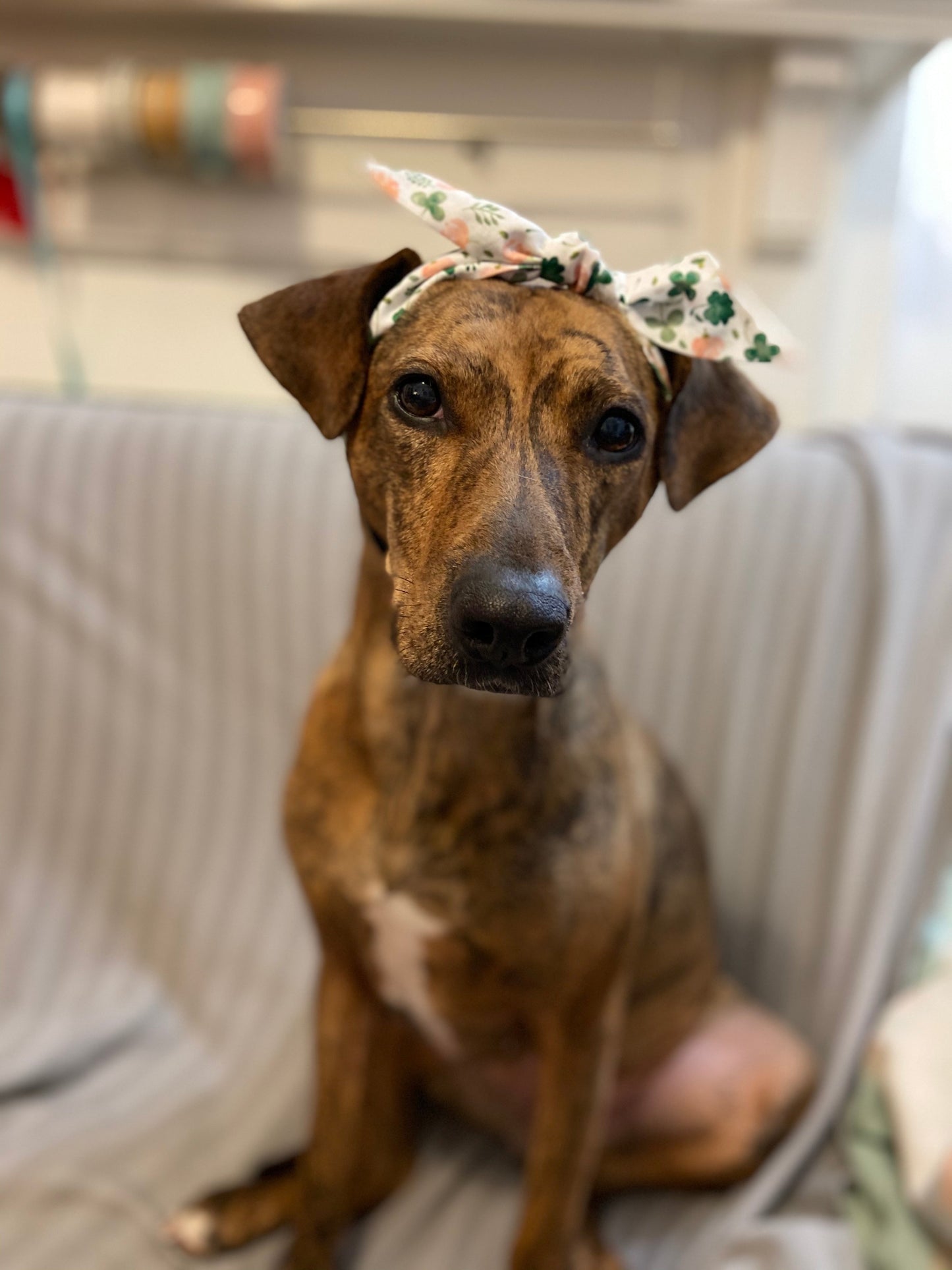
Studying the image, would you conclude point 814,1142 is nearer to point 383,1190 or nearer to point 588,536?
point 383,1190

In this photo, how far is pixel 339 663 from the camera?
1.11m

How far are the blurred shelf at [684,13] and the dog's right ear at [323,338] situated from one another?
0.94 metres

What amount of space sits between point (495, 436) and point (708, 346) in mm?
219

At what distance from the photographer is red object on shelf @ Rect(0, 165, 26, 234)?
1.80m

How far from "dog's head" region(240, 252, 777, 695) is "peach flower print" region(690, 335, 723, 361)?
6 centimetres

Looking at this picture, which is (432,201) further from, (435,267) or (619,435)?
(619,435)

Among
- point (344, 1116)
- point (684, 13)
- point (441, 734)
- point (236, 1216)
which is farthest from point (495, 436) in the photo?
point (684, 13)

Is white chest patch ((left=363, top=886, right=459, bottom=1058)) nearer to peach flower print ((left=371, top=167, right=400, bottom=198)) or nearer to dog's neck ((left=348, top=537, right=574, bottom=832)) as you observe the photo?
dog's neck ((left=348, top=537, right=574, bottom=832))

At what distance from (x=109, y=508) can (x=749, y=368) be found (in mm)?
1234

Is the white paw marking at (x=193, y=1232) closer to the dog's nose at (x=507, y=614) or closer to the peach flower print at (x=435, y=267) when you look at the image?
the dog's nose at (x=507, y=614)

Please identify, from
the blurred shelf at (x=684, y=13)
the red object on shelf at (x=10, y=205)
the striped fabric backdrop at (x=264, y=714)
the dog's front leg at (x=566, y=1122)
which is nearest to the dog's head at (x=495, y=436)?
the dog's front leg at (x=566, y=1122)

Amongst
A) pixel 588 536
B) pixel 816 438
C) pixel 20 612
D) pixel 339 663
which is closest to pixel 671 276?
pixel 588 536

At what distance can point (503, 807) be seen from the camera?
1.00m

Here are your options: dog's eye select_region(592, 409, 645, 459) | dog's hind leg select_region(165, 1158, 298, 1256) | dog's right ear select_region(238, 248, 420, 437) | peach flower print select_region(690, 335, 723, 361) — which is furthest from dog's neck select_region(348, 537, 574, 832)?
dog's hind leg select_region(165, 1158, 298, 1256)
